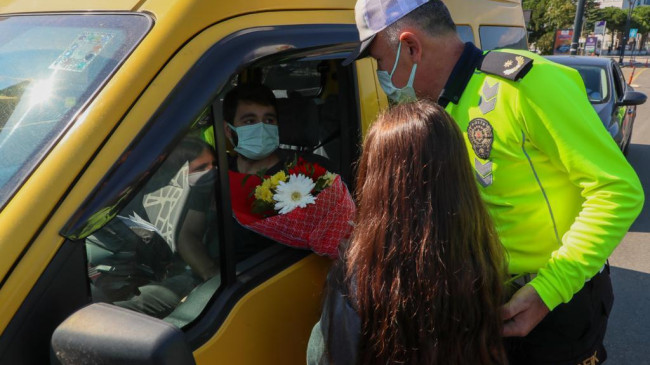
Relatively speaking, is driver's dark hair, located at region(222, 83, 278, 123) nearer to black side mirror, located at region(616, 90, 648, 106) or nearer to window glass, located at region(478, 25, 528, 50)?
window glass, located at region(478, 25, 528, 50)

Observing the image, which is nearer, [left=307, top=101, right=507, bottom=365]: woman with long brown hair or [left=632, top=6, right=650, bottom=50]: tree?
[left=307, top=101, right=507, bottom=365]: woman with long brown hair

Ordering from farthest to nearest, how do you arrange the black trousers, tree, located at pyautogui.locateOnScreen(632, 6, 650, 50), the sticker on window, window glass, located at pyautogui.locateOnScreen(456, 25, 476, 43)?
1. tree, located at pyautogui.locateOnScreen(632, 6, 650, 50)
2. window glass, located at pyautogui.locateOnScreen(456, 25, 476, 43)
3. the black trousers
4. the sticker on window

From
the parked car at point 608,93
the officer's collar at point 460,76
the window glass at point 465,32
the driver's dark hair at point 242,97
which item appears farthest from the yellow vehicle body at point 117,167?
the parked car at point 608,93

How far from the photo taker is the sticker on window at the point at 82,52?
51.2 inches

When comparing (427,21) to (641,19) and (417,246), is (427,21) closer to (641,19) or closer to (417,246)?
(417,246)

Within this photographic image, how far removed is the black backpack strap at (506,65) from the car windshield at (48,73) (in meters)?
0.89

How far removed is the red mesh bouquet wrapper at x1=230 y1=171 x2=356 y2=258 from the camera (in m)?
1.76

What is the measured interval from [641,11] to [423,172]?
2720 inches

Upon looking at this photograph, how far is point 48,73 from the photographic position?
53.0 inches

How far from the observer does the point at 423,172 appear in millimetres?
1185

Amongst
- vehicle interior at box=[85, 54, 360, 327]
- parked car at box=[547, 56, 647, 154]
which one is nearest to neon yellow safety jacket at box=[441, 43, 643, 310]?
vehicle interior at box=[85, 54, 360, 327]

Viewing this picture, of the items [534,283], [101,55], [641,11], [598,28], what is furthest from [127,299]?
[641,11]

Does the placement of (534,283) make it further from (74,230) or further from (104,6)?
(104,6)

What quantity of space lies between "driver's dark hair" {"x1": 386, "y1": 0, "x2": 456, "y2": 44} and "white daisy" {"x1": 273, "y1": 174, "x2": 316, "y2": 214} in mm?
571
